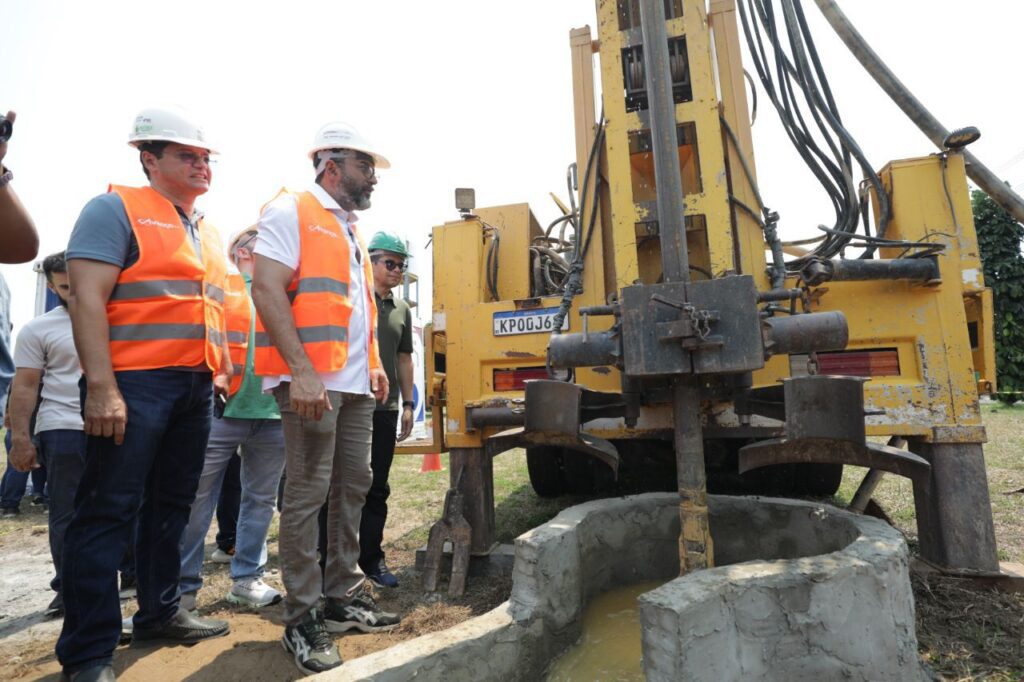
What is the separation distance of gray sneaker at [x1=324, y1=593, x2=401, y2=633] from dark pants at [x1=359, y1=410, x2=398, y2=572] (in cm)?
65

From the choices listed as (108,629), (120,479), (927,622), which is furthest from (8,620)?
(927,622)

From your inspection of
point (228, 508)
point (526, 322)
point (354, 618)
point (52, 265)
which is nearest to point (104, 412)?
point (354, 618)

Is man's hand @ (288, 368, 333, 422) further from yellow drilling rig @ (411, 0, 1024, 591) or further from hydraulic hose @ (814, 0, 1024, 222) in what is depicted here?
hydraulic hose @ (814, 0, 1024, 222)

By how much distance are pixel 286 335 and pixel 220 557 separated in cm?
254

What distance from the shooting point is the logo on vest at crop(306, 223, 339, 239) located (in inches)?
90.5

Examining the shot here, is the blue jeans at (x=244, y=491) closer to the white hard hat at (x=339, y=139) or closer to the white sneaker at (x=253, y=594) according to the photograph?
the white sneaker at (x=253, y=594)

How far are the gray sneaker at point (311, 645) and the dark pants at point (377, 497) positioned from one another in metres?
0.96

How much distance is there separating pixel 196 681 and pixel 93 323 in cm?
131

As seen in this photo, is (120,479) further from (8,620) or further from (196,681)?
(8,620)

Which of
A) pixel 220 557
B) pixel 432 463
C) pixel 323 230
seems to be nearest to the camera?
pixel 323 230

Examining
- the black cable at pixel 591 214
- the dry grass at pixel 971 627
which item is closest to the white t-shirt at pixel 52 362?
the black cable at pixel 591 214

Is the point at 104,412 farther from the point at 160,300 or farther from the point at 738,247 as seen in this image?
the point at 738,247

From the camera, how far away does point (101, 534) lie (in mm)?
Answer: 1935

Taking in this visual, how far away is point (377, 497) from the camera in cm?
325
